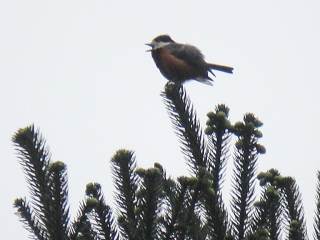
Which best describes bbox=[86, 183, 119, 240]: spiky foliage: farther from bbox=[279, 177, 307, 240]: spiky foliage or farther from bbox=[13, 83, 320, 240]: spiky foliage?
bbox=[279, 177, 307, 240]: spiky foliage

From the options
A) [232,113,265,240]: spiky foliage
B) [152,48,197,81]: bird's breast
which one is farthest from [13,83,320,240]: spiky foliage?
[152,48,197,81]: bird's breast

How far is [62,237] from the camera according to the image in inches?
A: 119

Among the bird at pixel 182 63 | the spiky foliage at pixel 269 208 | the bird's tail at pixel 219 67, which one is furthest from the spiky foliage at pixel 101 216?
the bird's tail at pixel 219 67

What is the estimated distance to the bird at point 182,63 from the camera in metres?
9.59

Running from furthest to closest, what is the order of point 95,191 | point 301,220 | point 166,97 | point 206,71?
point 206,71, point 166,97, point 301,220, point 95,191

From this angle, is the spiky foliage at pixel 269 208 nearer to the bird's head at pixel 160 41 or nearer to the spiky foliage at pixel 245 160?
the spiky foliage at pixel 245 160

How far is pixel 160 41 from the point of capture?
10461mm

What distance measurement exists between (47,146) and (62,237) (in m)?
0.62

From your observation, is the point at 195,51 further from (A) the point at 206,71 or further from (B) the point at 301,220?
(B) the point at 301,220

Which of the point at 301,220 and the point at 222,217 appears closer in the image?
the point at 222,217

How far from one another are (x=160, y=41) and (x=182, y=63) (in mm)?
1043

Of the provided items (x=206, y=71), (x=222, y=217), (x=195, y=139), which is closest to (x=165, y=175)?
(x=195, y=139)

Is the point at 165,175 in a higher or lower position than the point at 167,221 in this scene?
higher

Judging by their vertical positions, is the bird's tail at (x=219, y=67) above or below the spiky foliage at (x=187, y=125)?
above
